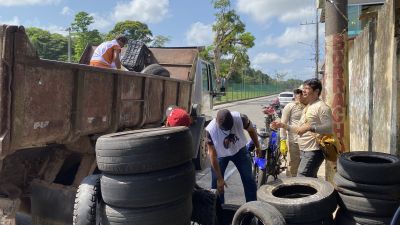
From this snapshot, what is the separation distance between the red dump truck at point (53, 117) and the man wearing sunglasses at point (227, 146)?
4.19 ft

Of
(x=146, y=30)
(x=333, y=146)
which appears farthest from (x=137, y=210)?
(x=146, y=30)

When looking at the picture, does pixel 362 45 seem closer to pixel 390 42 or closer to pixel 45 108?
pixel 390 42

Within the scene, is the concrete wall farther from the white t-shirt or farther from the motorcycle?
the white t-shirt

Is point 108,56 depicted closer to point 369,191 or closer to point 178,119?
point 178,119

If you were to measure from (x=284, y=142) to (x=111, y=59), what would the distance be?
133 inches

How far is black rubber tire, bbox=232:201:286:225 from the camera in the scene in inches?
141

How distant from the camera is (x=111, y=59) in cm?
742

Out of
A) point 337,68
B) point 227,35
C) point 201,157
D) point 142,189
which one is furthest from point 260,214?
point 227,35

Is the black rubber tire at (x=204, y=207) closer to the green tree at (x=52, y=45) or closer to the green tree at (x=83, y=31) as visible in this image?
the green tree at (x=83, y=31)

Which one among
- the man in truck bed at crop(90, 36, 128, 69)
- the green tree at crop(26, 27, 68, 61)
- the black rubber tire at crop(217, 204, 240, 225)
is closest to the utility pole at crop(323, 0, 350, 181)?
the black rubber tire at crop(217, 204, 240, 225)

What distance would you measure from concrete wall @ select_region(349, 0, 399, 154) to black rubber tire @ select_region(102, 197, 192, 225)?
2596mm

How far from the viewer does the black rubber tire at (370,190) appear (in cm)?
369

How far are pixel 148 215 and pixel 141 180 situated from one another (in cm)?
32

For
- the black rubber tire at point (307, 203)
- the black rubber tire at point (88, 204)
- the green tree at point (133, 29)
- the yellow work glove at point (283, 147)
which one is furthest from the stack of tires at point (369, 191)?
the green tree at point (133, 29)
